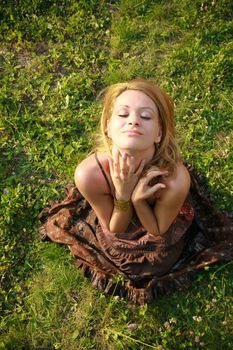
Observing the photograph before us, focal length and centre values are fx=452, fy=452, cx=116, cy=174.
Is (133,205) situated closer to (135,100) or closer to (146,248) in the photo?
(146,248)

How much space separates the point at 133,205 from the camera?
3.67m

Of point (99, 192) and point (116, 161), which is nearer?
point (116, 161)

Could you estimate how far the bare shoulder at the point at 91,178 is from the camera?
3620mm

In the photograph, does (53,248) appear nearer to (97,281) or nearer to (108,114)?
(97,281)

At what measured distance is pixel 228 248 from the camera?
4254mm

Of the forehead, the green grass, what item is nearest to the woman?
the forehead

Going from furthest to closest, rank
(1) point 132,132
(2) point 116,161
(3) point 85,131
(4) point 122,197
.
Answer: (3) point 85,131 → (4) point 122,197 → (2) point 116,161 → (1) point 132,132

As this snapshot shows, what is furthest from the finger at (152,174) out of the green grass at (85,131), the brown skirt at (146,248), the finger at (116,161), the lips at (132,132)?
the green grass at (85,131)

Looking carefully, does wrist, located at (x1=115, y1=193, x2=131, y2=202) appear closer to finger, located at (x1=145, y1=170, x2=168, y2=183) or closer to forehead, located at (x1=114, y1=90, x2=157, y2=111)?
finger, located at (x1=145, y1=170, x2=168, y2=183)

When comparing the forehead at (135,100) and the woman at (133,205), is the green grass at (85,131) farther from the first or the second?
the forehead at (135,100)

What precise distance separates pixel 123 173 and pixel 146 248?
106cm

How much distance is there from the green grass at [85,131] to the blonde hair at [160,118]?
4.19 ft

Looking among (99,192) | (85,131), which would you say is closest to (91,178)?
(99,192)

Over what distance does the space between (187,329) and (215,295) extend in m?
0.41
